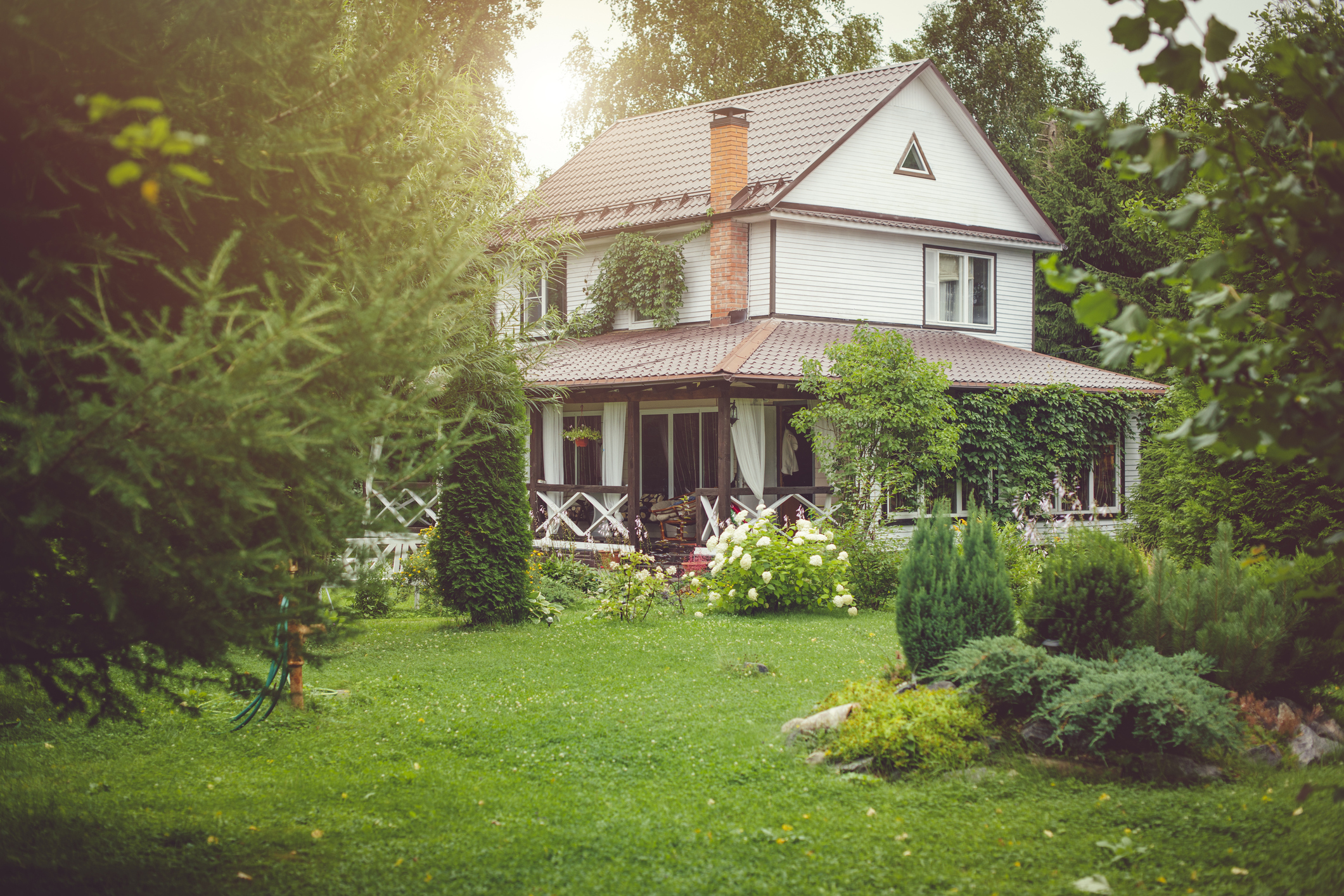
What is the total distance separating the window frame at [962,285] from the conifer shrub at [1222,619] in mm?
14507

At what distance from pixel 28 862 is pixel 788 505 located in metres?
14.1

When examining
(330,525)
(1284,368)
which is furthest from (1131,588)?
(330,525)

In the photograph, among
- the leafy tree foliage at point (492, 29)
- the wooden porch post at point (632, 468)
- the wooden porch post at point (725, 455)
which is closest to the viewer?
the wooden porch post at point (725, 455)

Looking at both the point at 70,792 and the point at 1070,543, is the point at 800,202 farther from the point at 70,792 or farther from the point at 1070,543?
the point at 70,792

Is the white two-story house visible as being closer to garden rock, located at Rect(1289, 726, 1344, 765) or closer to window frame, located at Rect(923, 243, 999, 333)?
window frame, located at Rect(923, 243, 999, 333)

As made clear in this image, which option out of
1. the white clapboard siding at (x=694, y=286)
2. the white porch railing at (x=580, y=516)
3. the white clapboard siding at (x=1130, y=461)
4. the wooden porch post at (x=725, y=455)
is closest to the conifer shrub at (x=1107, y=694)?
the wooden porch post at (x=725, y=455)

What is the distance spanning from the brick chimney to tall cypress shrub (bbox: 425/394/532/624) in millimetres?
8054

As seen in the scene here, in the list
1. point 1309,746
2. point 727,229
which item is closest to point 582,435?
point 727,229

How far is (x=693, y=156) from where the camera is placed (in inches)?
866

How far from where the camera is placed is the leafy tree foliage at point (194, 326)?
310 cm

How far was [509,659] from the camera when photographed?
9.70 m

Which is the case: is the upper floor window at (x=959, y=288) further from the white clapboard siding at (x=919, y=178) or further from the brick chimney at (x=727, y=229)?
the brick chimney at (x=727, y=229)

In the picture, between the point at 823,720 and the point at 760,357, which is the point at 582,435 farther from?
the point at 823,720

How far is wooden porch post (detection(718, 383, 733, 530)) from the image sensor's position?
16.4 meters
